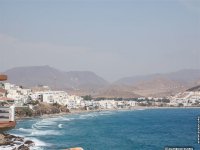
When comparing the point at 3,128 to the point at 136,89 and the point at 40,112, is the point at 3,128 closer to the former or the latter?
the point at 40,112

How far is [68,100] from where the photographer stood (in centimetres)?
3098

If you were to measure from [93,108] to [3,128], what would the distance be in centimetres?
2754

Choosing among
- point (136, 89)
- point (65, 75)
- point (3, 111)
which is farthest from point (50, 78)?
point (3, 111)

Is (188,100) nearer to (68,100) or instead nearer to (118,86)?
(68,100)

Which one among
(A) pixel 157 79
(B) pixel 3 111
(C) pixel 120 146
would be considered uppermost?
(A) pixel 157 79

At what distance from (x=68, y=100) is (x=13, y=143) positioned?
790 inches

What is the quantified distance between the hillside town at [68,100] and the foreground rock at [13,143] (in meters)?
1.34

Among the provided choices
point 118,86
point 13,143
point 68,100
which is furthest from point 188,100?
point 118,86

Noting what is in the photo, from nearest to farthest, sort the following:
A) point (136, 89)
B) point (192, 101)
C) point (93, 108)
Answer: point (192, 101), point (93, 108), point (136, 89)

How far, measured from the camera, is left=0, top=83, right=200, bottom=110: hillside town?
21.0m

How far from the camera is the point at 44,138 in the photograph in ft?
43.8

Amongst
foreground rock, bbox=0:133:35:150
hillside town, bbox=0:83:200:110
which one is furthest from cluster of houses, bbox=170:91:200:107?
foreground rock, bbox=0:133:35:150

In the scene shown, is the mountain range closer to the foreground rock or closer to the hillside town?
the hillside town

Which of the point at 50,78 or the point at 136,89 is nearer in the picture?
the point at 136,89
